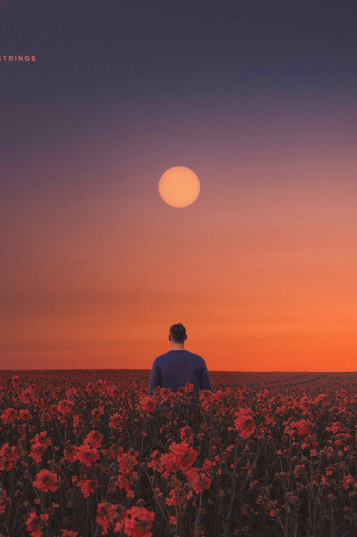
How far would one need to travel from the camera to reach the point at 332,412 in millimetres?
8203

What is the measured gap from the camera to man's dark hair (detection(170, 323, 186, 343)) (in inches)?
271

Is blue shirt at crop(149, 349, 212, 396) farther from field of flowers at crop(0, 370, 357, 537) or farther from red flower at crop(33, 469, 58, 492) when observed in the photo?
red flower at crop(33, 469, 58, 492)

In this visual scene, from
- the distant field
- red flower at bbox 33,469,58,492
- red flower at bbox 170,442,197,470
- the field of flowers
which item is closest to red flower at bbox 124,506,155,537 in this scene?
the field of flowers

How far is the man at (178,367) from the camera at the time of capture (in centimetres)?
682

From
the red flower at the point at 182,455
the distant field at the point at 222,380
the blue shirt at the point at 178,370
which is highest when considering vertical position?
the blue shirt at the point at 178,370

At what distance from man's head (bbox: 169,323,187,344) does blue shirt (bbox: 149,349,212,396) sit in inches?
7.6

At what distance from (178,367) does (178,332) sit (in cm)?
59

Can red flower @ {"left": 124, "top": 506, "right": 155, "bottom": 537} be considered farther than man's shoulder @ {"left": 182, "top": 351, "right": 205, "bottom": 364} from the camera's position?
No

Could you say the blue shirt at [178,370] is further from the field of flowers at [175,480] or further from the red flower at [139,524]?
the red flower at [139,524]

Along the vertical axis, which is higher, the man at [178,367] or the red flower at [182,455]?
the man at [178,367]

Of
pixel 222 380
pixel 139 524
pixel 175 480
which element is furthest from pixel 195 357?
pixel 222 380

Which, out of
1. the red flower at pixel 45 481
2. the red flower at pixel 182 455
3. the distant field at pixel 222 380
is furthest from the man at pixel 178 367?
the distant field at pixel 222 380

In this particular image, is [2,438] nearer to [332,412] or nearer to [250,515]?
[250,515]

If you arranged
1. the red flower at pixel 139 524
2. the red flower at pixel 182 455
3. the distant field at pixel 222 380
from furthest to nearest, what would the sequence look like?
the distant field at pixel 222 380
the red flower at pixel 182 455
the red flower at pixel 139 524
